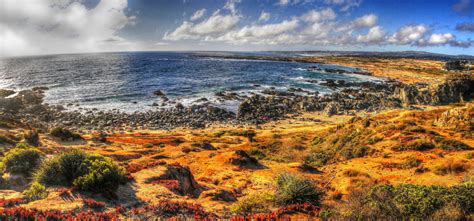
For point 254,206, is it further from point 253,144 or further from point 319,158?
point 253,144

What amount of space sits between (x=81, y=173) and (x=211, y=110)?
33.0 m

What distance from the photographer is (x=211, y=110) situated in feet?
141

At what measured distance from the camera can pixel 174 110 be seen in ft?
143

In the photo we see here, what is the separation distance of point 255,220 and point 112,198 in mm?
5106

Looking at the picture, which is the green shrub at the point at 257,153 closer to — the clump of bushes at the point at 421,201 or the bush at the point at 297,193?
the bush at the point at 297,193

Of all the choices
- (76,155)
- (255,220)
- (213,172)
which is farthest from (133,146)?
(255,220)

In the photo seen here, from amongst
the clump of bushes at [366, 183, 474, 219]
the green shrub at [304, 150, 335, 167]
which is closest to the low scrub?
the clump of bushes at [366, 183, 474, 219]

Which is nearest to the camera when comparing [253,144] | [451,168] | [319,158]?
[451,168]

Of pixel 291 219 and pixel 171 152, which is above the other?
pixel 291 219

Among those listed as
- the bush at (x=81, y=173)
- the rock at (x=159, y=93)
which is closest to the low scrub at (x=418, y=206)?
the bush at (x=81, y=173)

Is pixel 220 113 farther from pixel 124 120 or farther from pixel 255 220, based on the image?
pixel 255 220

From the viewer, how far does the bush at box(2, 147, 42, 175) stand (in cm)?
1033

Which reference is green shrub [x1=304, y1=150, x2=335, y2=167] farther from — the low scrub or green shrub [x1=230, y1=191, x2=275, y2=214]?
the low scrub

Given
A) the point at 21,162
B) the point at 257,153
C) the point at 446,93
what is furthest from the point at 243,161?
the point at 446,93
